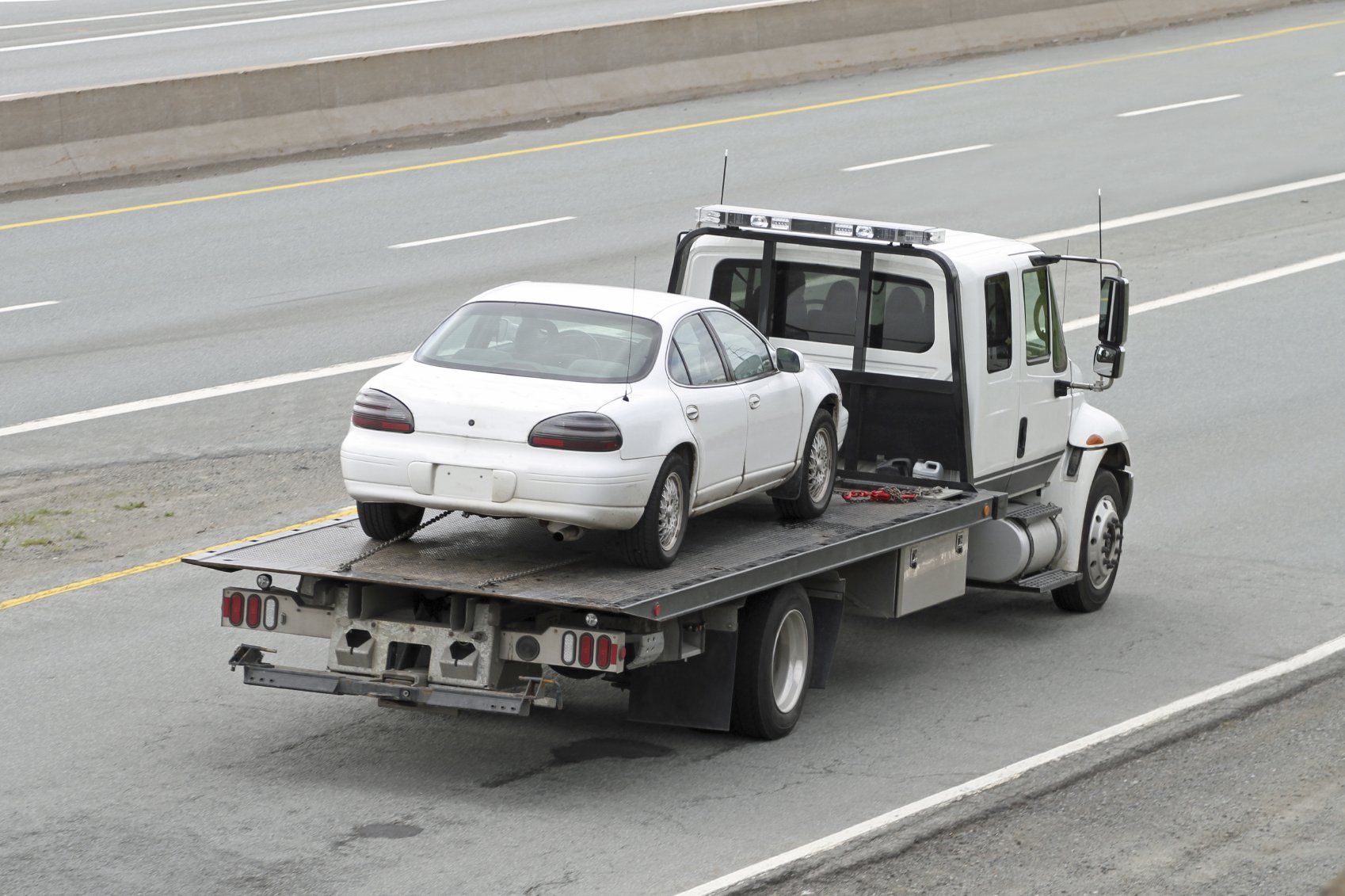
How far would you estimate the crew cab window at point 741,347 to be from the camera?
10633mm

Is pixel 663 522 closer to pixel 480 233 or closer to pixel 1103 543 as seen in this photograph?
pixel 1103 543

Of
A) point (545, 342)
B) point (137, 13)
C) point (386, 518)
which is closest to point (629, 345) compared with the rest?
point (545, 342)

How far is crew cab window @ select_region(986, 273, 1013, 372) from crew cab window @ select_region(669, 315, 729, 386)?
2.37 meters

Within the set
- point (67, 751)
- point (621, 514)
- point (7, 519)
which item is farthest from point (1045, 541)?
point (7, 519)

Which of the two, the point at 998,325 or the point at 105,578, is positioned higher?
the point at 998,325

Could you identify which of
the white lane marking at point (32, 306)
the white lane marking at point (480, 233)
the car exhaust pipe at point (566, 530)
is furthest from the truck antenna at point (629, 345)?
the white lane marking at point (480, 233)

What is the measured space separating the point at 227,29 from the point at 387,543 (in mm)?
26670

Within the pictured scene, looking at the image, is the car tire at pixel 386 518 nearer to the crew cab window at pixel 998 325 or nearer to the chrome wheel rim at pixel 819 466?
the chrome wheel rim at pixel 819 466

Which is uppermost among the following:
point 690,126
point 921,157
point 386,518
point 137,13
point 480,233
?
point 137,13

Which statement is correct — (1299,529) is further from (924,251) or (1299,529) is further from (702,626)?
(702,626)

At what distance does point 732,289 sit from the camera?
1250 cm

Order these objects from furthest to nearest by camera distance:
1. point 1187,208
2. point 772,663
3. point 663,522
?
point 1187,208 → point 772,663 → point 663,522

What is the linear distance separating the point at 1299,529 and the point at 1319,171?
1425 centimetres

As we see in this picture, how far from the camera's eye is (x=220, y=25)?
116 ft
